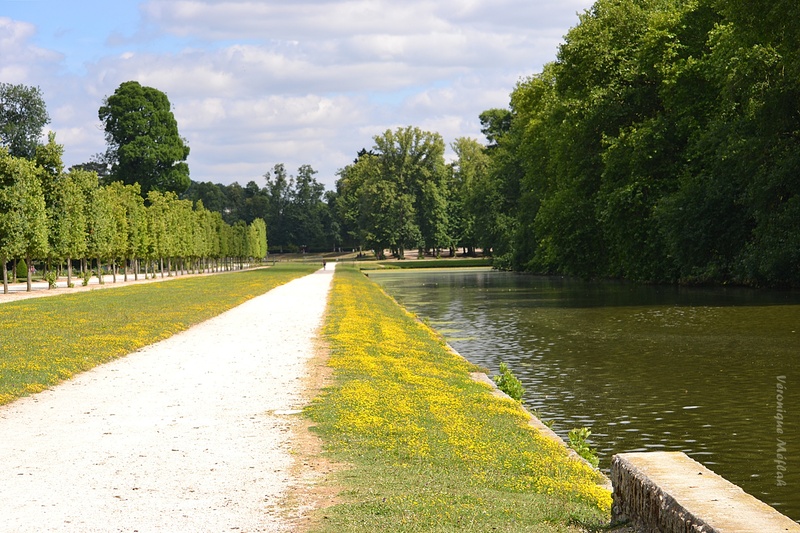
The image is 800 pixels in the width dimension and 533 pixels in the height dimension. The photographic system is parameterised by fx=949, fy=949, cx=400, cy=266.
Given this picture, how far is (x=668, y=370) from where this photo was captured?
1897 centimetres

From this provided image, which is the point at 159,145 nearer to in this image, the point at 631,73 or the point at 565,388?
the point at 631,73

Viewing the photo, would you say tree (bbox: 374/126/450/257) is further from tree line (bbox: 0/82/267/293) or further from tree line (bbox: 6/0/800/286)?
tree line (bbox: 6/0/800/286)

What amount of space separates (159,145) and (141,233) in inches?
1576

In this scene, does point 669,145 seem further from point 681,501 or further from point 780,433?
point 681,501

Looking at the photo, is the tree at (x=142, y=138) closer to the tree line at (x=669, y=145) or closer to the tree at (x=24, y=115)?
the tree at (x=24, y=115)

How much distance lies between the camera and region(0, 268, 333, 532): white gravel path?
7.44 m

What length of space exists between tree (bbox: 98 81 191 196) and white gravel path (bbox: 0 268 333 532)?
97949 mm

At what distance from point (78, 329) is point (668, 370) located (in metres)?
14.9

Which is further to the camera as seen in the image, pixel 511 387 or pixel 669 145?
pixel 669 145

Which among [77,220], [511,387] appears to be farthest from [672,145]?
[511,387]

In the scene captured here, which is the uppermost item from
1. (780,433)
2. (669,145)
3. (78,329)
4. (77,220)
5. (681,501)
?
(669,145)

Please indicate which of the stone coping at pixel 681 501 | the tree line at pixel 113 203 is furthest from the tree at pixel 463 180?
the stone coping at pixel 681 501

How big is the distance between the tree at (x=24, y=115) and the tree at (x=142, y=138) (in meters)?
15.5

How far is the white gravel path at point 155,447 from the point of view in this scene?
7.44 m
